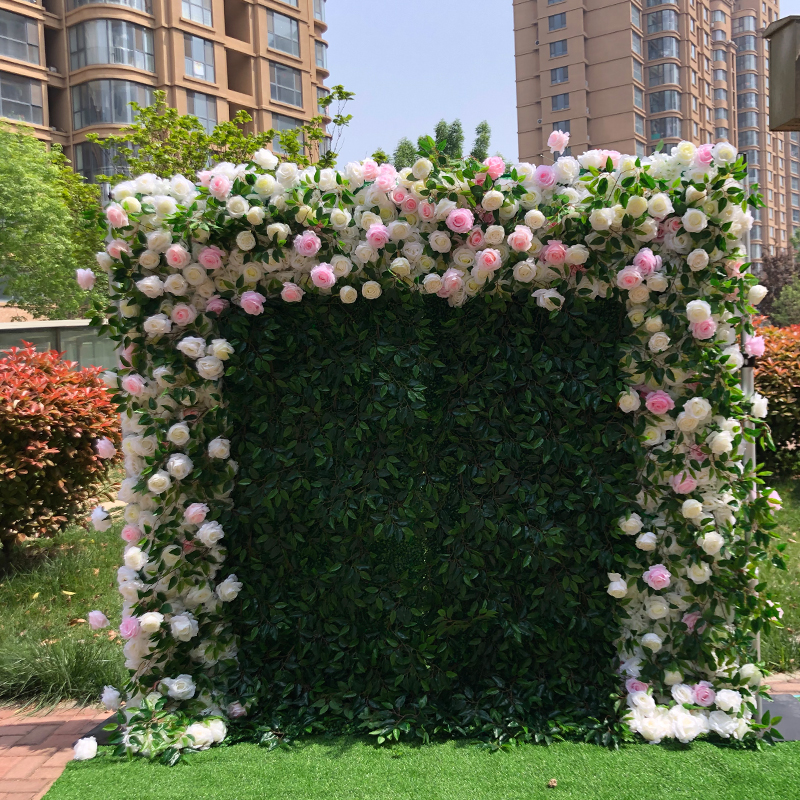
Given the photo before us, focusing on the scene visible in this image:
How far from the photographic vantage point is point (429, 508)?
11.1 ft

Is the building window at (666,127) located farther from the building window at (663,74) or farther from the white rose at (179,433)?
the white rose at (179,433)

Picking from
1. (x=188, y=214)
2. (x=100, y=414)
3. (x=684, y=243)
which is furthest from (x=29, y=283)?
(x=684, y=243)

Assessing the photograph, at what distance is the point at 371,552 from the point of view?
3473mm

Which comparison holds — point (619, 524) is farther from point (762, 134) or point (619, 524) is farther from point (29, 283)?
point (762, 134)

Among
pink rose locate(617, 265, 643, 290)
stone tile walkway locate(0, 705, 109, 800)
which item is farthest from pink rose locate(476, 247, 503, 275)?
stone tile walkway locate(0, 705, 109, 800)

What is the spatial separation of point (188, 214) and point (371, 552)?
6.24 ft

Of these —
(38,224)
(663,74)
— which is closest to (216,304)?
(38,224)

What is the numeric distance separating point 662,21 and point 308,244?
66193 mm

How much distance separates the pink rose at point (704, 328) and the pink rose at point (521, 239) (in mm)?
856

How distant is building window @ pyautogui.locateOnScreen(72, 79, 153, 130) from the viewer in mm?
31141

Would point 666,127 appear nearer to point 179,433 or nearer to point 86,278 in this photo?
point 86,278

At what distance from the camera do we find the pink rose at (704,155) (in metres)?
3.13

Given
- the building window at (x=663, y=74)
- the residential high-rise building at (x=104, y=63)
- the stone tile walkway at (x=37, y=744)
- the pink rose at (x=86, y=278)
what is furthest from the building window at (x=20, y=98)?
the building window at (x=663, y=74)

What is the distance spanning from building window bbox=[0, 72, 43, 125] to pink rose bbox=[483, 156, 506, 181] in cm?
3396
